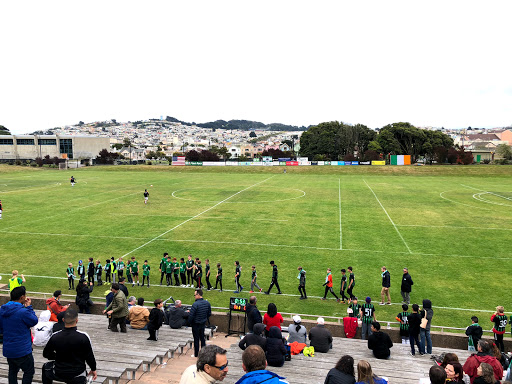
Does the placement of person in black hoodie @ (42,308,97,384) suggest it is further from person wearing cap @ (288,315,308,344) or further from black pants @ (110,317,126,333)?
person wearing cap @ (288,315,308,344)

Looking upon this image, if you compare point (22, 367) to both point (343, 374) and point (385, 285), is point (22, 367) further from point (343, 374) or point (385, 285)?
point (385, 285)

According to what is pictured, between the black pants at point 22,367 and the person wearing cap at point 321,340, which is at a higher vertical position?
the black pants at point 22,367

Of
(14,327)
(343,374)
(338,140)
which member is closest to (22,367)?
(14,327)

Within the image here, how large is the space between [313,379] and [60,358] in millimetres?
5385

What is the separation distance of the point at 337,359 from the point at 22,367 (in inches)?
293

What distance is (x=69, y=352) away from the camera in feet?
21.1

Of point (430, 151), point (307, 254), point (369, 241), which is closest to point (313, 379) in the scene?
point (307, 254)

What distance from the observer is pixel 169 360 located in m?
10.4

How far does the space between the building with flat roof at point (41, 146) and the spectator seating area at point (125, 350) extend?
130 metres

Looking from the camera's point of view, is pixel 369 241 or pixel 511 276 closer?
pixel 511 276

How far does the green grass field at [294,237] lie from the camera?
19.1 meters

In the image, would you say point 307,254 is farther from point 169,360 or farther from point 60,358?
point 60,358

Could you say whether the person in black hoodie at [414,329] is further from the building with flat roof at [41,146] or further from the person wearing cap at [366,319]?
the building with flat roof at [41,146]

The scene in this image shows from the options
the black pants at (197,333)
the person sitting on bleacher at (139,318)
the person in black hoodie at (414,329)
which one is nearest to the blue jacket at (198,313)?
the black pants at (197,333)
